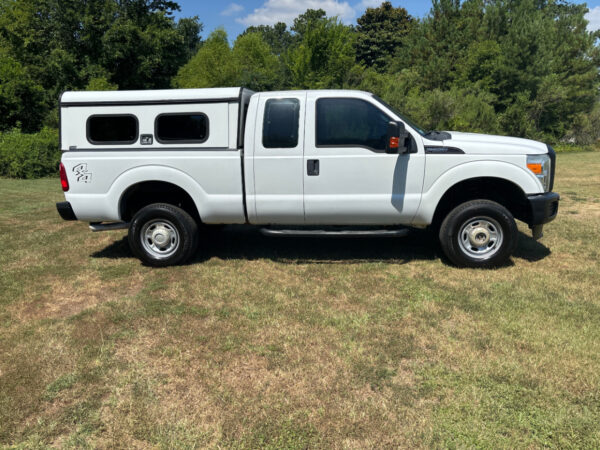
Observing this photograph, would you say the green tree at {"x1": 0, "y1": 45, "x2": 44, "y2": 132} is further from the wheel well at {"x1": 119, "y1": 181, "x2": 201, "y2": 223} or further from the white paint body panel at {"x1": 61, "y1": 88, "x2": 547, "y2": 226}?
the white paint body panel at {"x1": 61, "y1": 88, "x2": 547, "y2": 226}

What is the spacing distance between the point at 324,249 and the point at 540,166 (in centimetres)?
287

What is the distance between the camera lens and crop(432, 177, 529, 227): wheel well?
5309 mm

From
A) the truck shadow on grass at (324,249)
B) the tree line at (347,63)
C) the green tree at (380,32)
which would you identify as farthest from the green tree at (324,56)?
the green tree at (380,32)

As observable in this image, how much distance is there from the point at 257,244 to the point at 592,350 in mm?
4396

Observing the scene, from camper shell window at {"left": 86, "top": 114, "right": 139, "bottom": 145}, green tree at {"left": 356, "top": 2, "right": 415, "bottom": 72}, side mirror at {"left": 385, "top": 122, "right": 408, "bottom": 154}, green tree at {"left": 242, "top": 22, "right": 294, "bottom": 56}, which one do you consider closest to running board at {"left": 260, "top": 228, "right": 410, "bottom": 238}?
side mirror at {"left": 385, "top": 122, "right": 408, "bottom": 154}

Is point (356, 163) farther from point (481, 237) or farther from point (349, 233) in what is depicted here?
point (481, 237)

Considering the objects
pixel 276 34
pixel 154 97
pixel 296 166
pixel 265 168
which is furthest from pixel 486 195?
pixel 276 34

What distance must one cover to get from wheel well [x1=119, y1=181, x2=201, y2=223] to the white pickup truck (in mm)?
52

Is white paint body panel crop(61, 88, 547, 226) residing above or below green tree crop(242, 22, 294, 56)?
below

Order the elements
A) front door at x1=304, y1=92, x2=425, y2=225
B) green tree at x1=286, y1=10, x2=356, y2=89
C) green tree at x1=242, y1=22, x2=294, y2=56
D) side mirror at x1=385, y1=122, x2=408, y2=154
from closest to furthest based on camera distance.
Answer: side mirror at x1=385, y1=122, x2=408, y2=154
front door at x1=304, y1=92, x2=425, y2=225
green tree at x1=286, y1=10, x2=356, y2=89
green tree at x1=242, y1=22, x2=294, y2=56

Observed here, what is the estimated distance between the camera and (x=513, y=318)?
13.1ft

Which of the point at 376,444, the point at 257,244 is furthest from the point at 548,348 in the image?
the point at 257,244

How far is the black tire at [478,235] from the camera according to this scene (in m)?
5.11

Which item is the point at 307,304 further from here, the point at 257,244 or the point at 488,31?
the point at 488,31
